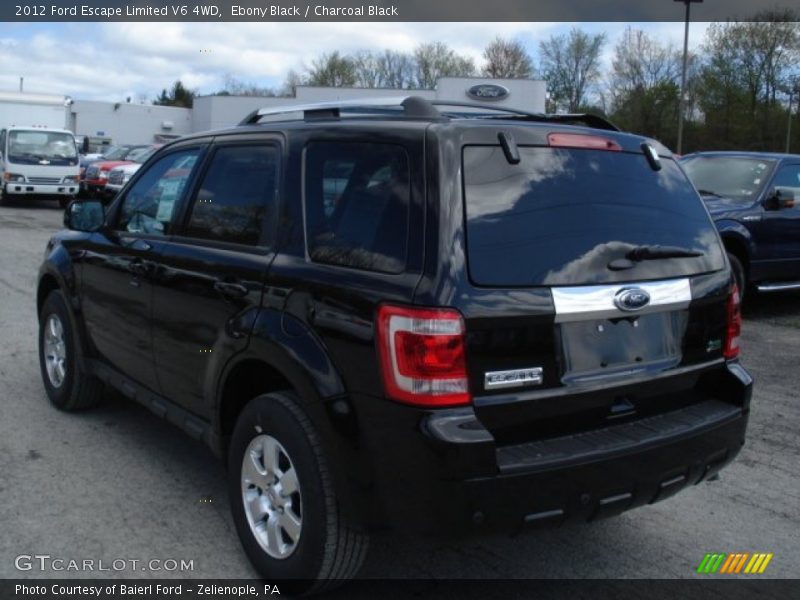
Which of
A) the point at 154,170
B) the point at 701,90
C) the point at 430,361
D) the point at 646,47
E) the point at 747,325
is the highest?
the point at 646,47

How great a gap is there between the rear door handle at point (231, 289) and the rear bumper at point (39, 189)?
20012 millimetres

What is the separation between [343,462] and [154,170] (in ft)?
7.97

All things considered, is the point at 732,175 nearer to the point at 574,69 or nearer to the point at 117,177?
the point at 117,177

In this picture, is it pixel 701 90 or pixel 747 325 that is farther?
pixel 701 90

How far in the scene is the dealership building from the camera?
150 feet

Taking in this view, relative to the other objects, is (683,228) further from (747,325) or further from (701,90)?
(701,90)

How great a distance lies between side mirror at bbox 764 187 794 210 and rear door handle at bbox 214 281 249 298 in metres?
7.41

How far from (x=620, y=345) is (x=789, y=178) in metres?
7.61

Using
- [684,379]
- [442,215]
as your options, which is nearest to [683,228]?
[684,379]

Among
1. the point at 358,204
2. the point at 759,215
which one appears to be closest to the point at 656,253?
the point at 358,204

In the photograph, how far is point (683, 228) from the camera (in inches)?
129

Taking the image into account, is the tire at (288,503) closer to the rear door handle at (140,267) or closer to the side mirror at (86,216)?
the rear door handle at (140,267)

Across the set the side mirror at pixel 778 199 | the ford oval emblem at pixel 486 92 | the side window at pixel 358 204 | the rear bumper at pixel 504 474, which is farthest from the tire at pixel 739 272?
the ford oval emblem at pixel 486 92

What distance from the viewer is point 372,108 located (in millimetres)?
3574
